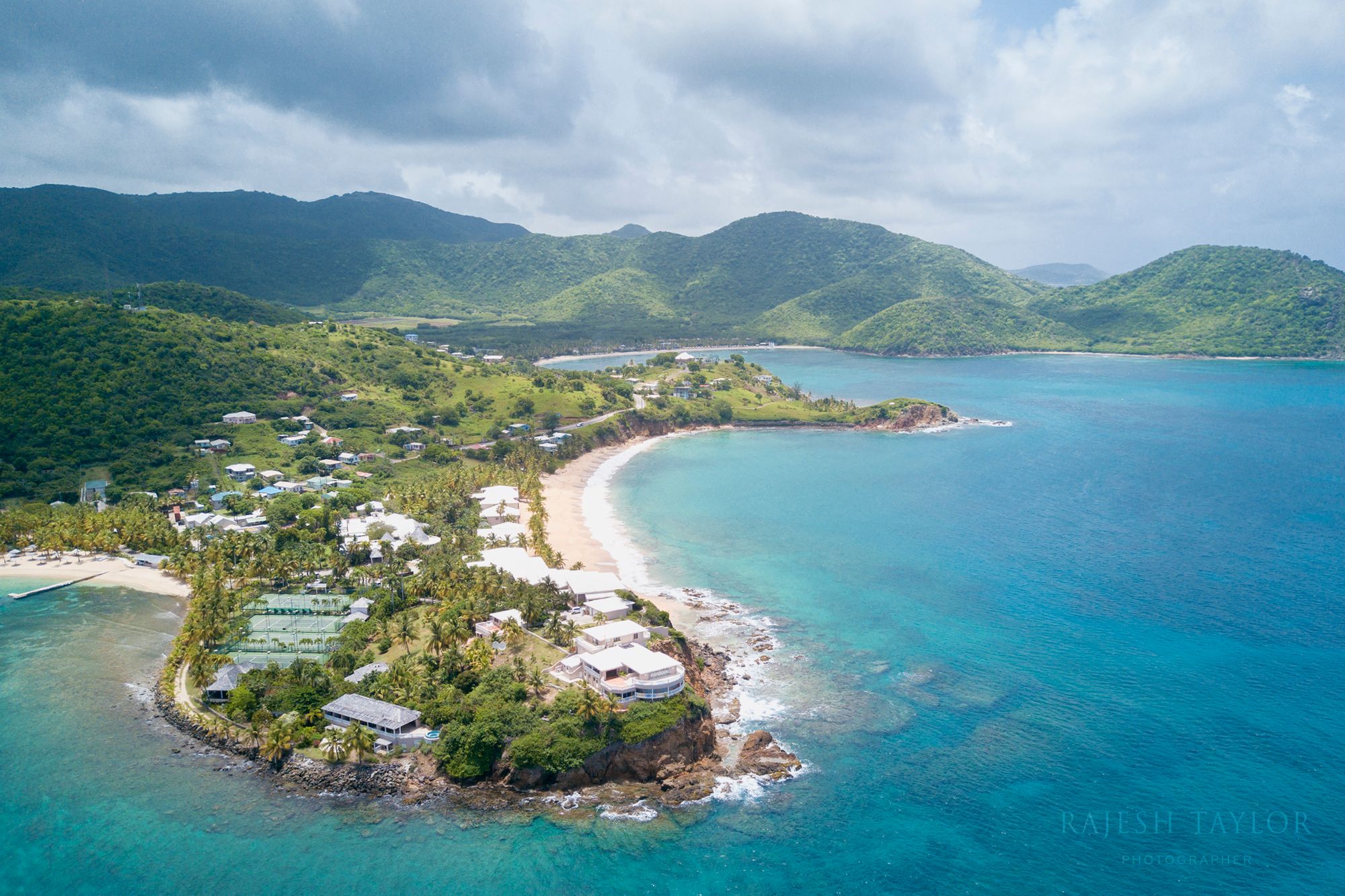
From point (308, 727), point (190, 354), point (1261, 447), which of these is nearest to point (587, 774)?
point (308, 727)

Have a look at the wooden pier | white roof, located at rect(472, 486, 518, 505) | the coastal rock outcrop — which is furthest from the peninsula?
the coastal rock outcrop

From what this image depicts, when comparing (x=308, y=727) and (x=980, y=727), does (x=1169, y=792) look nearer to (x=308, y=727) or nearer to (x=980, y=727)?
(x=980, y=727)

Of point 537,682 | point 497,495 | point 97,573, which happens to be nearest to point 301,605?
point 537,682

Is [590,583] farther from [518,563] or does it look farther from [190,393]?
[190,393]

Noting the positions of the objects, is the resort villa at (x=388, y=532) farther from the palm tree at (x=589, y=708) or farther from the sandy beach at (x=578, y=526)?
the palm tree at (x=589, y=708)

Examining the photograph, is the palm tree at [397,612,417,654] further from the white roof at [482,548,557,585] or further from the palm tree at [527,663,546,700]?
the palm tree at [527,663,546,700]
